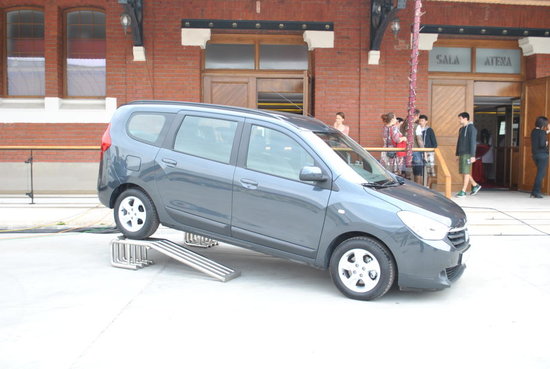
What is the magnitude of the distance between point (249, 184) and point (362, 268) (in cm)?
145

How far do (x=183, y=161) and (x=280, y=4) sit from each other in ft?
27.5

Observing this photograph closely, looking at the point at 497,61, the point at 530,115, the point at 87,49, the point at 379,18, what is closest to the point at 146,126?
the point at 379,18

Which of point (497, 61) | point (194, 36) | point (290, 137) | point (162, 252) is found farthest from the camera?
point (497, 61)

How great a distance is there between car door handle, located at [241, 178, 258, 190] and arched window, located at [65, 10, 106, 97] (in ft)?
30.1

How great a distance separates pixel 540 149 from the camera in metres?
13.5

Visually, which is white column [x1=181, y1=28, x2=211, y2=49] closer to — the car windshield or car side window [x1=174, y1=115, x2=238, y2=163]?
car side window [x1=174, y1=115, x2=238, y2=163]

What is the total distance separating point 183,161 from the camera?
6500 mm

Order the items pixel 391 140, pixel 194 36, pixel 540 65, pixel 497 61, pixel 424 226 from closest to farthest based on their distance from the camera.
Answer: pixel 424 226 → pixel 391 140 → pixel 194 36 → pixel 540 65 → pixel 497 61

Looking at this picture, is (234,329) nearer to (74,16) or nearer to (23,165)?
(23,165)

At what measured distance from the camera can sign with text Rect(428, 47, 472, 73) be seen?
579 inches

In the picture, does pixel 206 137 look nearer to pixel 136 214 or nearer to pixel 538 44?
pixel 136 214

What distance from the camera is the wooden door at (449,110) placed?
48.2ft

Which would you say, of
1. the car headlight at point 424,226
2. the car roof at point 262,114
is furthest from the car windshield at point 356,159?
the car headlight at point 424,226

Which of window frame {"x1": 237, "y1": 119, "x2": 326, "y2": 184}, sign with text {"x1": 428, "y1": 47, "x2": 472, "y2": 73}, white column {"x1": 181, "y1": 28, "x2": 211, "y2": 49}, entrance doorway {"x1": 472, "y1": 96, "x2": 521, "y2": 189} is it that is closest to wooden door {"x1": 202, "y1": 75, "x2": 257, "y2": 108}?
white column {"x1": 181, "y1": 28, "x2": 211, "y2": 49}
